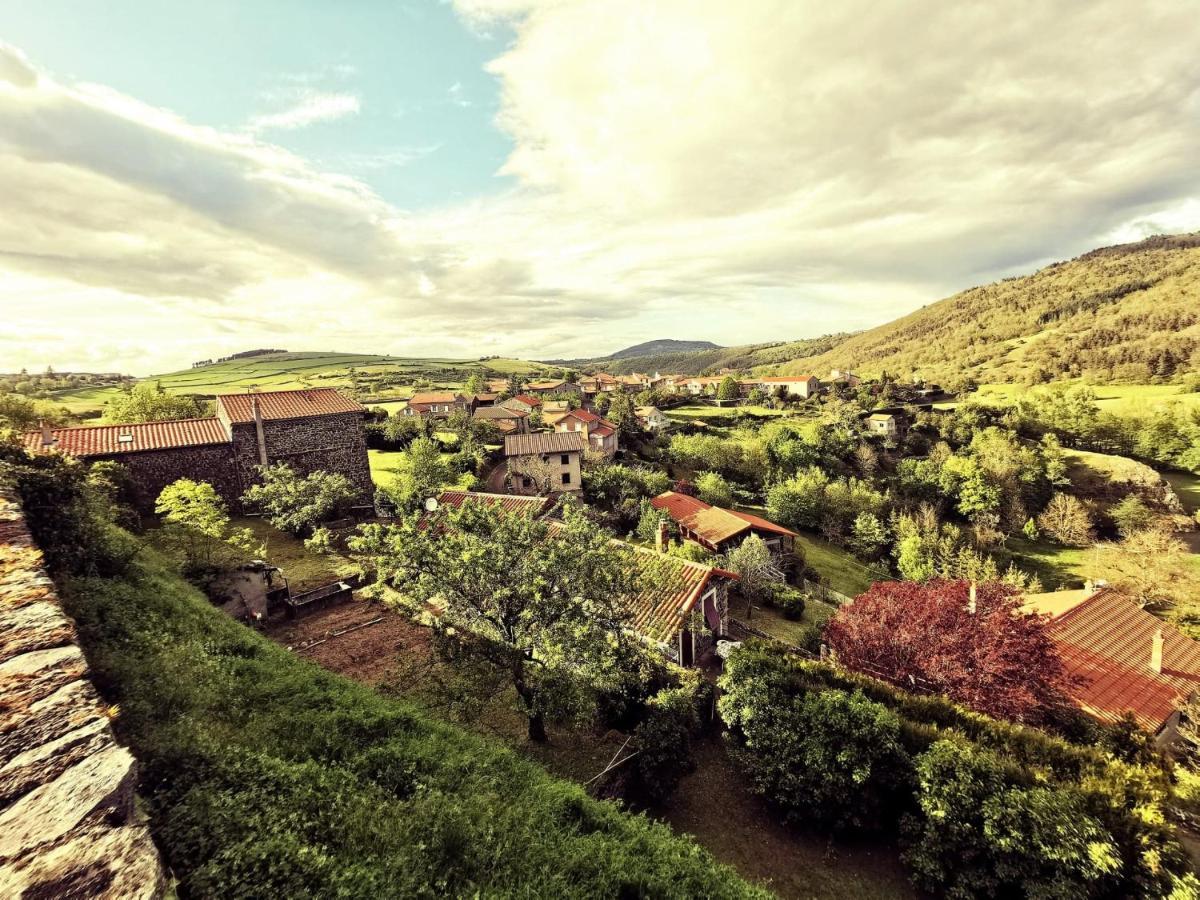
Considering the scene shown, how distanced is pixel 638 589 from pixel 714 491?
38047 mm

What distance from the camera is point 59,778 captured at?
10.2 ft

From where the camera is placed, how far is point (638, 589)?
43.2 feet

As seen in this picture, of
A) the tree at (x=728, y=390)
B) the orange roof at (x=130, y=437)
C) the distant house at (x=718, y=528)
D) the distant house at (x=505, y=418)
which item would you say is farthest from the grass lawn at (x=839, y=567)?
the tree at (x=728, y=390)

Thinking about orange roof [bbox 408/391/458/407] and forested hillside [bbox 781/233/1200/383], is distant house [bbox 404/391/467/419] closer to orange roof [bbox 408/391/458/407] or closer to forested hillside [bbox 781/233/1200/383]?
orange roof [bbox 408/391/458/407]

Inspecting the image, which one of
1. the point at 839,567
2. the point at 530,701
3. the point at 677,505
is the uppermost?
the point at 530,701

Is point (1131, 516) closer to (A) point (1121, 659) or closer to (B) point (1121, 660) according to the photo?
(A) point (1121, 659)

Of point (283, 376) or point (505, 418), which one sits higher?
point (283, 376)

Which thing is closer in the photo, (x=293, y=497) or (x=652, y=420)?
(x=293, y=497)

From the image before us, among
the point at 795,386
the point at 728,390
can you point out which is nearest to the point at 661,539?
the point at 728,390

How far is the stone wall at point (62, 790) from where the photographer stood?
2559mm

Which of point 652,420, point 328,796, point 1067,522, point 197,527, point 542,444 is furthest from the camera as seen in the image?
point 652,420

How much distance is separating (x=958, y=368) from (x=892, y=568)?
371ft

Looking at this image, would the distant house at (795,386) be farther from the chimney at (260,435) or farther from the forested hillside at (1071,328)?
the chimney at (260,435)

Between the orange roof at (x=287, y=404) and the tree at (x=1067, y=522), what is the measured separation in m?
67.8
